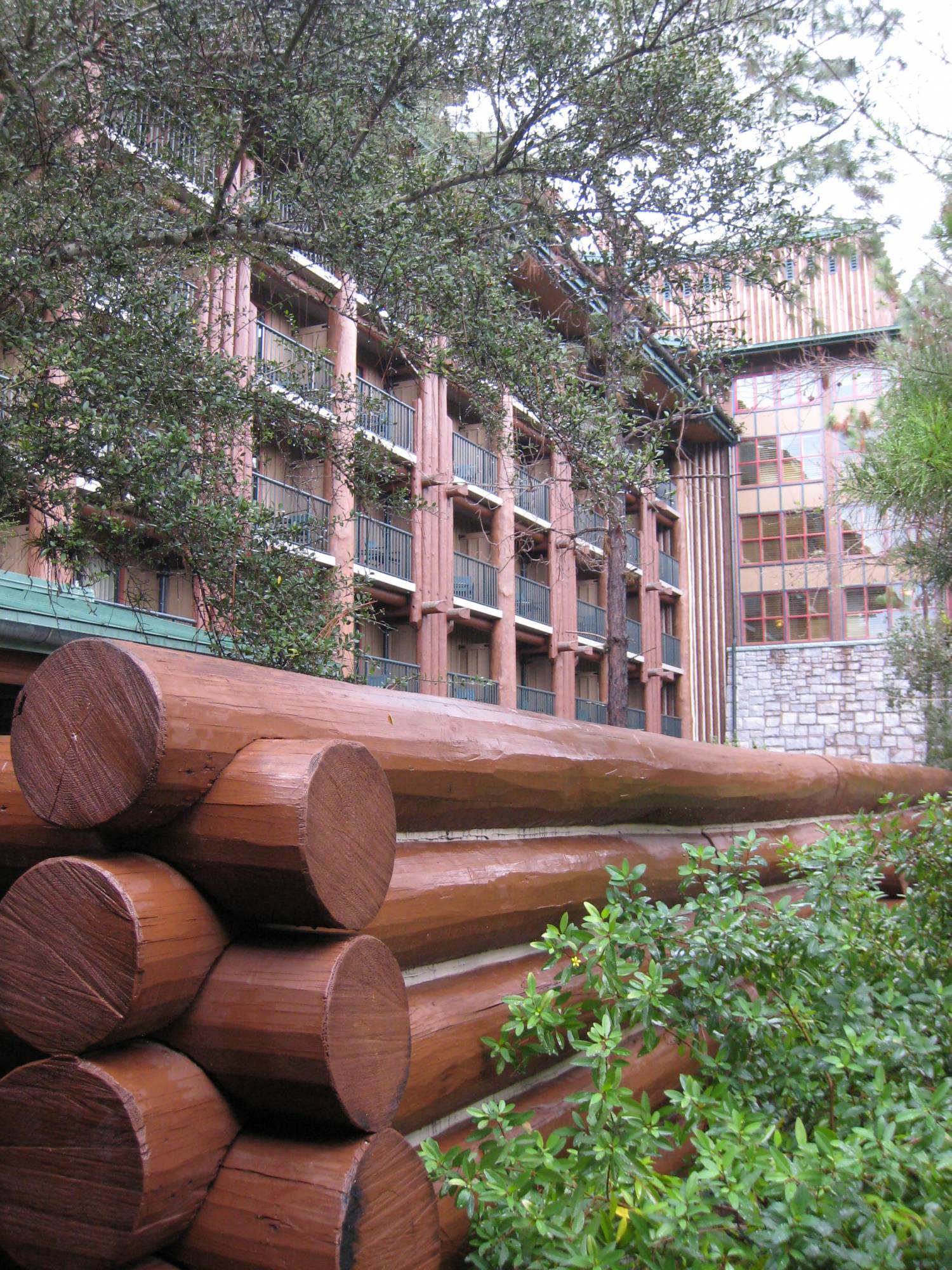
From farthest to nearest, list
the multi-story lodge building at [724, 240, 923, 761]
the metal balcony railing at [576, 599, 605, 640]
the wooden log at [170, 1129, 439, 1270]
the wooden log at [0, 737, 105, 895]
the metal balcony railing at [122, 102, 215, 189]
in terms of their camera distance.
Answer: the multi-story lodge building at [724, 240, 923, 761], the metal balcony railing at [576, 599, 605, 640], the metal balcony railing at [122, 102, 215, 189], the wooden log at [0, 737, 105, 895], the wooden log at [170, 1129, 439, 1270]

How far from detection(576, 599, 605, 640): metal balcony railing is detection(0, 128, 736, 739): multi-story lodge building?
2.9 inches

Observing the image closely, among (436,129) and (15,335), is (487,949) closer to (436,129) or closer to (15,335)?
(15,335)

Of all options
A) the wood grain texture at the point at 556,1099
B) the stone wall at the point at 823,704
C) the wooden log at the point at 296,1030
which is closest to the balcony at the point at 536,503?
the stone wall at the point at 823,704

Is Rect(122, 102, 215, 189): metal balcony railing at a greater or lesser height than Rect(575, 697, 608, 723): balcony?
greater

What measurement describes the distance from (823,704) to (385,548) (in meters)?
15.3

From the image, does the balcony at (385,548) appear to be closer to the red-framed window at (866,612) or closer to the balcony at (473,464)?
the balcony at (473,464)

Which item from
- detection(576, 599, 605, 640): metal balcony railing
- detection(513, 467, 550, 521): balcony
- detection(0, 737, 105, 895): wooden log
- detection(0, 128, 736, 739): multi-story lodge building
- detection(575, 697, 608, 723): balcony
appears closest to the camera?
detection(0, 737, 105, 895): wooden log

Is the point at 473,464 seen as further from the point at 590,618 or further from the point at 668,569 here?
the point at 668,569

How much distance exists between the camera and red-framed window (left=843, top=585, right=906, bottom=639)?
2777 cm

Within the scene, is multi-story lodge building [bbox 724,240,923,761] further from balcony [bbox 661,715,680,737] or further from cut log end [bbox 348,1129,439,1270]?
cut log end [bbox 348,1129,439,1270]

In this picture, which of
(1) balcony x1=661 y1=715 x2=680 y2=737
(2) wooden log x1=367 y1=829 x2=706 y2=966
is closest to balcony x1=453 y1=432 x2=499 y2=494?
(1) balcony x1=661 y1=715 x2=680 y2=737

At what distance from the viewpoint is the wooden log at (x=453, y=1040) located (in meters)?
2.62

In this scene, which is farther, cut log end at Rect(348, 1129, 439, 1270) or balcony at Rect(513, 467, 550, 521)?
balcony at Rect(513, 467, 550, 521)

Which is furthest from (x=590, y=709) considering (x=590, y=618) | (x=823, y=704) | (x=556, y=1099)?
(x=556, y=1099)
